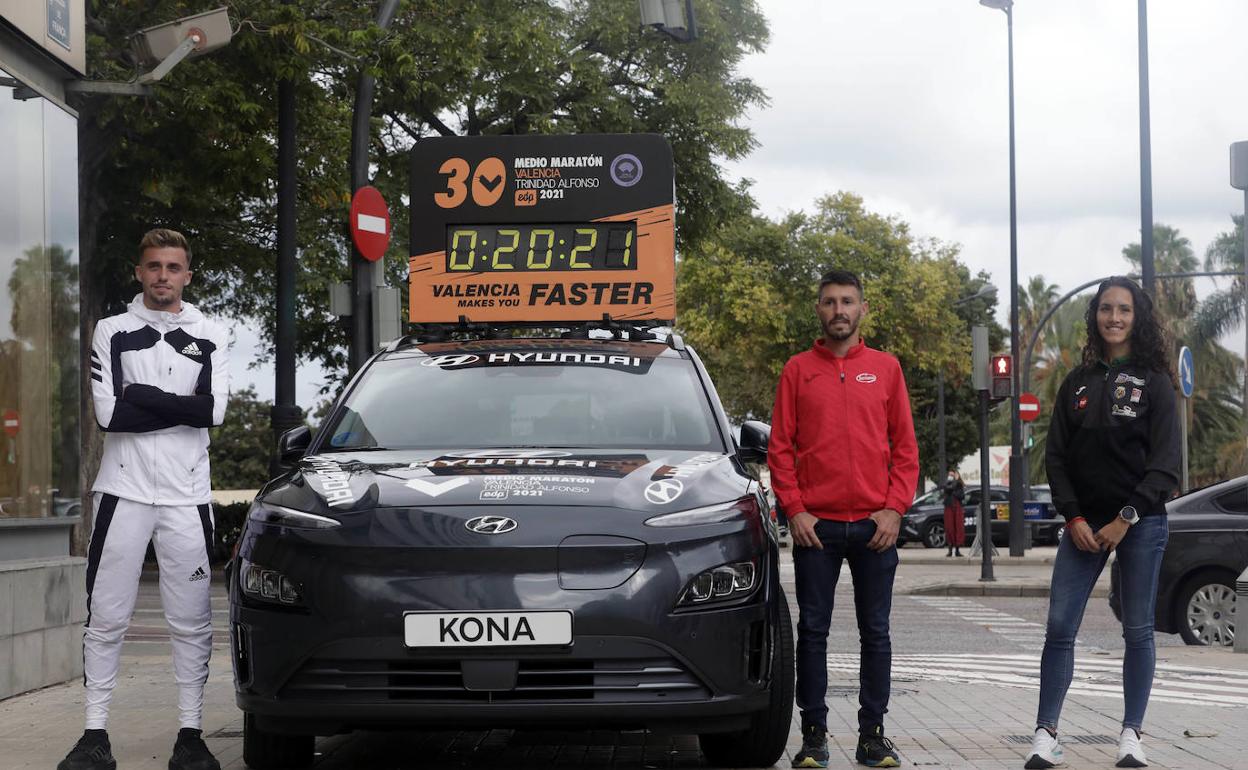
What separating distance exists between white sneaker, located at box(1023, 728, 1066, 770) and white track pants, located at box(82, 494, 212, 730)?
3.19m

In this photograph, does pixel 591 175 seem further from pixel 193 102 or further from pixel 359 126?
pixel 193 102

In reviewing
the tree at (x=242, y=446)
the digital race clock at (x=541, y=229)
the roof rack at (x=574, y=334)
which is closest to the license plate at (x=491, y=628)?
the roof rack at (x=574, y=334)

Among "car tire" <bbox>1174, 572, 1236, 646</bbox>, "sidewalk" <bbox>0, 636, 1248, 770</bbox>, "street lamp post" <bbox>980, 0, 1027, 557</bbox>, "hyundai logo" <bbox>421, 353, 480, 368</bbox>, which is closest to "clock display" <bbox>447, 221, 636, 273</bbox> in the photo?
"sidewalk" <bbox>0, 636, 1248, 770</bbox>

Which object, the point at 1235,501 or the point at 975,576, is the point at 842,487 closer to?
the point at 1235,501

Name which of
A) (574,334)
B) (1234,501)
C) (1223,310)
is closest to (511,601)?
(574,334)

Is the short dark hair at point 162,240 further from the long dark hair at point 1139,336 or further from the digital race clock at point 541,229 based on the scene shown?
the digital race clock at point 541,229

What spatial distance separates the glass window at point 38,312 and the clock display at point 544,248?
289 cm

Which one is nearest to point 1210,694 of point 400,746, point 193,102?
point 400,746

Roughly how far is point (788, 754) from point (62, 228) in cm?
581

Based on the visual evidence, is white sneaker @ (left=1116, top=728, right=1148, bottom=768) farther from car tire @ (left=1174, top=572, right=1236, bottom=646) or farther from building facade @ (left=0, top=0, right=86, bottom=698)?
car tire @ (left=1174, top=572, right=1236, bottom=646)

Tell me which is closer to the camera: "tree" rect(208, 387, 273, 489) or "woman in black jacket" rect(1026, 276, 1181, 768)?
"woman in black jacket" rect(1026, 276, 1181, 768)

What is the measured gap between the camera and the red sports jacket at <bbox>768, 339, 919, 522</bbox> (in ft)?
21.3

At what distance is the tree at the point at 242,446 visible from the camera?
288ft

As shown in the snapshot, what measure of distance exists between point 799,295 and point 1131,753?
4915 centimetres
